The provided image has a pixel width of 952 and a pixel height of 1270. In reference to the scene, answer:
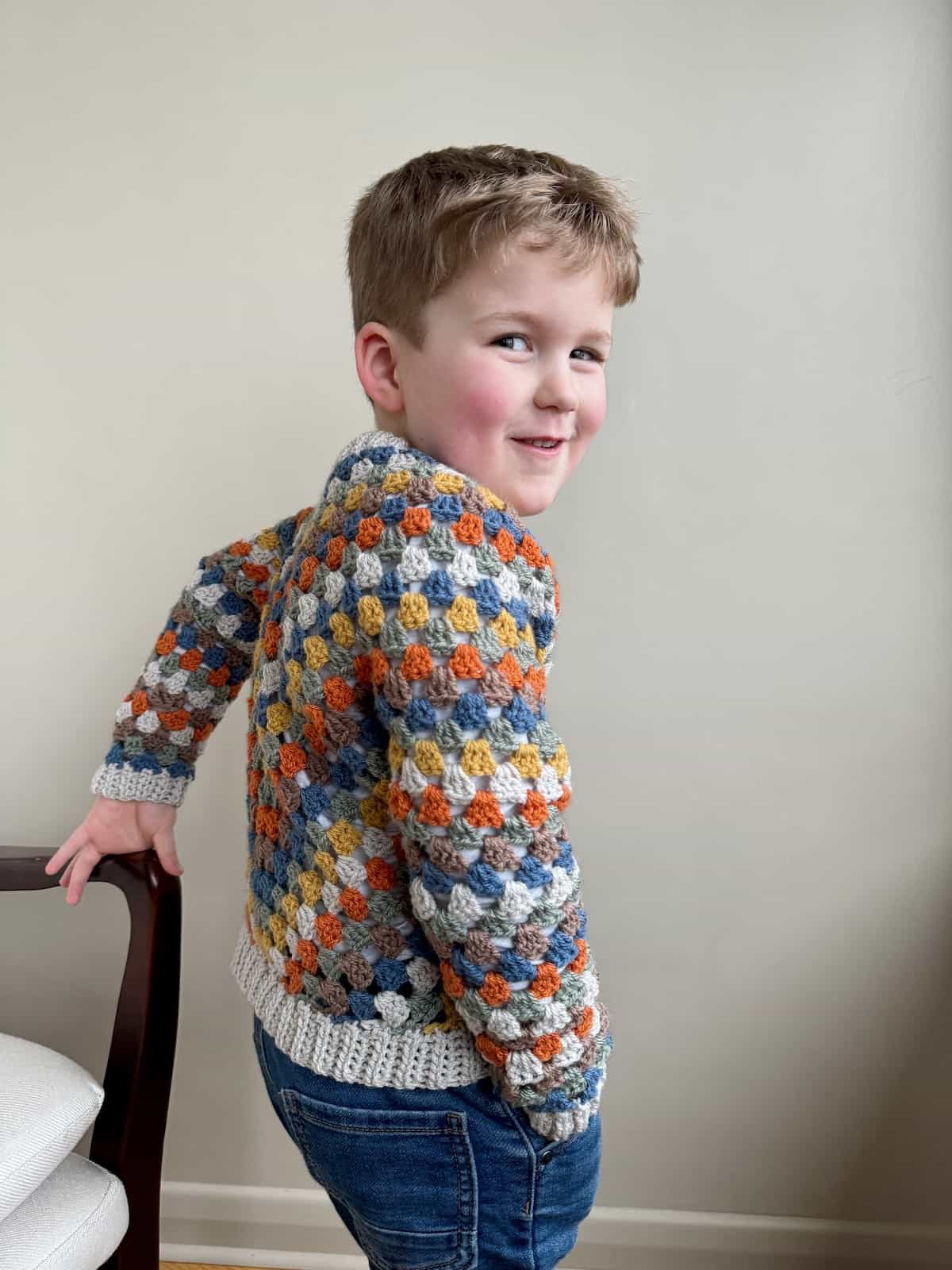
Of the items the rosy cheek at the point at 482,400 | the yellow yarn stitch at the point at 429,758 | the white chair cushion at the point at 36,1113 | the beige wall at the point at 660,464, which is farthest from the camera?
the beige wall at the point at 660,464

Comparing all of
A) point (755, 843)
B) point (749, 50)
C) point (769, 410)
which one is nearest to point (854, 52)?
point (749, 50)

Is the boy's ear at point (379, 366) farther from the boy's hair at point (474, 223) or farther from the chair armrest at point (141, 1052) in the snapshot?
the chair armrest at point (141, 1052)

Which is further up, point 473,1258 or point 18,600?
point 18,600

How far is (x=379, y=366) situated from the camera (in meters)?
0.90

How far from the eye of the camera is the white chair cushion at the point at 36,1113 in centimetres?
101

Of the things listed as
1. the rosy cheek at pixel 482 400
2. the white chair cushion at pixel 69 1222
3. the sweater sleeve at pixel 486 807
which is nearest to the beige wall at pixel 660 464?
the white chair cushion at pixel 69 1222

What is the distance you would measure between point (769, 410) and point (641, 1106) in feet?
3.16

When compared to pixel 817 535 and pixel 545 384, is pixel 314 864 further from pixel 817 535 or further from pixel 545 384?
pixel 817 535

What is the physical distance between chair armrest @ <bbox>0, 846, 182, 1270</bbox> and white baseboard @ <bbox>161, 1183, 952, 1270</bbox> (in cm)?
34

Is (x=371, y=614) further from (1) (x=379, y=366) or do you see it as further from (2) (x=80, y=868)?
(2) (x=80, y=868)

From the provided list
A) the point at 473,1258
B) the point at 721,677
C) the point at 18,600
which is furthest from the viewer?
the point at 18,600

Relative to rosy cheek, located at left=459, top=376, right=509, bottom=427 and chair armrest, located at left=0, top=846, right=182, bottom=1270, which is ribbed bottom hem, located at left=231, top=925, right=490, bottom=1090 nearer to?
chair armrest, located at left=0, top=846, right=182, bottom=1270

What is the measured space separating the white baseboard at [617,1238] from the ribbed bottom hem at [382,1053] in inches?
32.7

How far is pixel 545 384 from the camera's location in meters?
0.86
